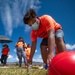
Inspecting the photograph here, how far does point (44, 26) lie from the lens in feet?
18.7

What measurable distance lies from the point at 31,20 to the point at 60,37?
0.82 metres

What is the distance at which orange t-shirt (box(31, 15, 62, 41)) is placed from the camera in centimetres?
544

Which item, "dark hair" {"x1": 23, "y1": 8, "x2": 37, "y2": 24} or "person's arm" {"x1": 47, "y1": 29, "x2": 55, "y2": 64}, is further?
"dark hair" {"x1": 23, "y1": 8, "x2": 37, "y2": 24}

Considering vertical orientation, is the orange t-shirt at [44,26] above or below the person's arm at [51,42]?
above

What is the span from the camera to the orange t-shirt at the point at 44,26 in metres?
5.44

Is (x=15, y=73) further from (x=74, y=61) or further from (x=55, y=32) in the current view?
(x=74, y=61)

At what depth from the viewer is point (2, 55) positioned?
55.2 feet

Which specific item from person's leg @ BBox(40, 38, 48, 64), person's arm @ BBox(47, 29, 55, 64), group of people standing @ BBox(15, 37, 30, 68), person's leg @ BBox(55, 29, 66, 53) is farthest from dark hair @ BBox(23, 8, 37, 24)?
group of people standing @ BBox(15, 37, 30, 68)

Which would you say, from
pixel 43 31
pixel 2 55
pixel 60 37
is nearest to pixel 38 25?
pixel 43 31

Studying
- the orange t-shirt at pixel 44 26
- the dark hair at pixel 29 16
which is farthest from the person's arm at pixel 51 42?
the dark hair at pixel 29 16

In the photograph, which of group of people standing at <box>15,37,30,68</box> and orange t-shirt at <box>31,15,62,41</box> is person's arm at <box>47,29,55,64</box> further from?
group of people standing at <box>15,37,30,68</box>

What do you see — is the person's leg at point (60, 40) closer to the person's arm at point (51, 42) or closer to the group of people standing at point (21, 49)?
the person's arm at point (51, 42)

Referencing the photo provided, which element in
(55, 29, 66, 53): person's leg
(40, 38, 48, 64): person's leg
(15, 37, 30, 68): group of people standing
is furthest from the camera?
(15, 37, 30, 68): group of people standing

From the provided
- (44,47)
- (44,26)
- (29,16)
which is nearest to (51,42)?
(44,26)
